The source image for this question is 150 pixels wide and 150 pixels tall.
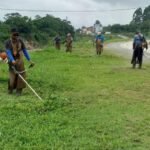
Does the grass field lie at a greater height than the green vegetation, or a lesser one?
greater

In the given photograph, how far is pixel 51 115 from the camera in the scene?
377 inches

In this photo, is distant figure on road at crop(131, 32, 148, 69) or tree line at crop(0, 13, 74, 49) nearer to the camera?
distant figure on road at crop(131, 32, 148, 69)

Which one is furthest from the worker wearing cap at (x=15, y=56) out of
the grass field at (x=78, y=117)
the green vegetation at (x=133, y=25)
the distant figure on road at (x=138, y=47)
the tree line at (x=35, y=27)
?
the green vegetation at (x=133, y=25)

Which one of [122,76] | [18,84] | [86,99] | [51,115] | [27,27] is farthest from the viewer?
[27,27]

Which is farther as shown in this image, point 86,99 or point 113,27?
point 113,27

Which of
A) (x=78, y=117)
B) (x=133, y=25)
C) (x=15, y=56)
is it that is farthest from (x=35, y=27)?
(x=78, y=117)

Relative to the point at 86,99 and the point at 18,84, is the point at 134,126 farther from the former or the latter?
the point at 18,84

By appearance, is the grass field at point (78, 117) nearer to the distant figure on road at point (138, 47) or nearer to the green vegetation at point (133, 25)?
the distant figure on road at point (138, 47)

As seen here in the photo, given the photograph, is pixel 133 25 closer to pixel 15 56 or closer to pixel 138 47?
pixel 138 47

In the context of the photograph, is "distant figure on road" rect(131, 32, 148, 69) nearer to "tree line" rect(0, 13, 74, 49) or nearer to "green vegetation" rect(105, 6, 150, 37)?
"tree line" rect(0, 13, 74, 49)

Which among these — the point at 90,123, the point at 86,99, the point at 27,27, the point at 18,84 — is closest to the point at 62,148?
the point at 90,123

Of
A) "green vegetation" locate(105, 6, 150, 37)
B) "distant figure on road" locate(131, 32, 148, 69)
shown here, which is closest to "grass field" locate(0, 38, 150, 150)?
"distant figure on road" locate(131, 32, 148, 69)

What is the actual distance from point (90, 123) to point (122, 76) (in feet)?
30.4

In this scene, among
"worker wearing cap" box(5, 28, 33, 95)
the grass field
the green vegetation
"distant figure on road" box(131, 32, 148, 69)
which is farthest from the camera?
the green vegetation
